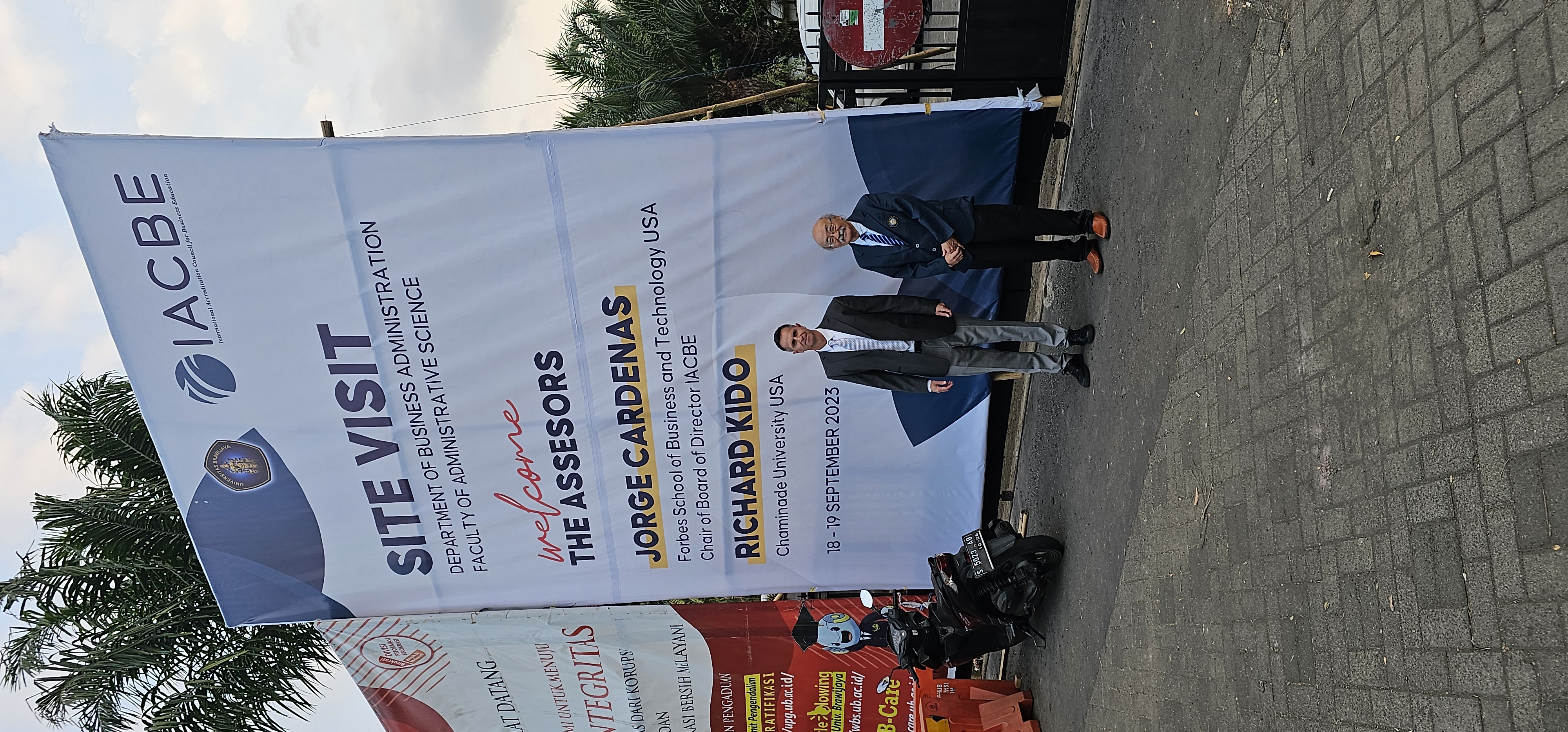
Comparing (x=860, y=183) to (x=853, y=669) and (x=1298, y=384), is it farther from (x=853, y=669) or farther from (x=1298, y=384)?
(x=853, y=669)

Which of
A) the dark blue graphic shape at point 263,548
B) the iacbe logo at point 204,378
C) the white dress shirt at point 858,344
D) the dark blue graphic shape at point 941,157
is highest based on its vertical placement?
the dark blue graphic shape at point 941,157

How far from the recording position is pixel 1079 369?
21.7 feet

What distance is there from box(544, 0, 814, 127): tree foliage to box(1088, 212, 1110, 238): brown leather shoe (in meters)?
7.25

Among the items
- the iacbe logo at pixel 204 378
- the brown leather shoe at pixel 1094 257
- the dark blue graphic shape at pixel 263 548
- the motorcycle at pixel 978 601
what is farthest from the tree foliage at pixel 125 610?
the brown leather shoe at pixel 1094 257

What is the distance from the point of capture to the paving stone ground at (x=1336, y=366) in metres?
2.82

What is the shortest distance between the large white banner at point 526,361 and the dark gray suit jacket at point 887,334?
48 cm

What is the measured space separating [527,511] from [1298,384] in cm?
588

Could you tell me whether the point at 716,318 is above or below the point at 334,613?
above

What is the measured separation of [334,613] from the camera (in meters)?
8.06

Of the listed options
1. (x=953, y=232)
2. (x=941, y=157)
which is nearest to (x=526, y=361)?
(x=953, y=232)

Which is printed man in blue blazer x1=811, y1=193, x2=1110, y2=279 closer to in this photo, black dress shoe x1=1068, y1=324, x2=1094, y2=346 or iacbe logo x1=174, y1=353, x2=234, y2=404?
black dress shoe x1=1068, y1=324, x2=1094, y2=346

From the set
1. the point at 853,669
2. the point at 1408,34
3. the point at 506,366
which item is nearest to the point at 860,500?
the point at 853,669

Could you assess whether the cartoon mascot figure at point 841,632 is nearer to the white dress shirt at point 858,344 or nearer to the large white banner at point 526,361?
the large white banner at point 526,361

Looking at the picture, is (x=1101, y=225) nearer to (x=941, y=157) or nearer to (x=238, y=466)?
(x=941, y=157)
